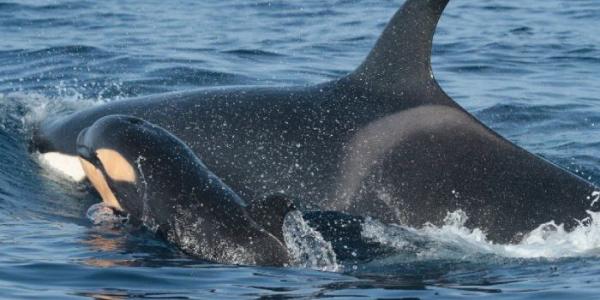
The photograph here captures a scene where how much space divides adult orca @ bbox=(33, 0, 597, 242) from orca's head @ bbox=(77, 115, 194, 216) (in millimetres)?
955

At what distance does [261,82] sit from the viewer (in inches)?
748

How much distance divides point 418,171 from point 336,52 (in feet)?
38.4

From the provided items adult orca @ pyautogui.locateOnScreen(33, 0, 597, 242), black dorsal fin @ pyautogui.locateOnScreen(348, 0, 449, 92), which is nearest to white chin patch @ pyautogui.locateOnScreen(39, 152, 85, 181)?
adult orca @ pyautogui.locateOnScreen(33, 0, 597, 242)

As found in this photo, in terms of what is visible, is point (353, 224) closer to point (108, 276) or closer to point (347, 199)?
point (347, 199)

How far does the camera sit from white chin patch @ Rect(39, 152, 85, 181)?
1257 centimetres

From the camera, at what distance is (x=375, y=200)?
1070cm

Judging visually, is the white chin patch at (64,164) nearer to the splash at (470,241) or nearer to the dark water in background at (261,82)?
the dark water in background at (261,82)

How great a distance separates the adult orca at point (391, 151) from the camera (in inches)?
414

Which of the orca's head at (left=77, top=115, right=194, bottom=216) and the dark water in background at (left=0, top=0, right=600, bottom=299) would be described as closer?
the dark water in background at (left=0, top=0, right=600, bottom=299)

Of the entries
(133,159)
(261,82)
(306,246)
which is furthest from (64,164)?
(261,82)

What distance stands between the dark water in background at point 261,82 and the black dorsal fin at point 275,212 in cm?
43

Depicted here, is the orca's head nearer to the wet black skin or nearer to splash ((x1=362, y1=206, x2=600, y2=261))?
the wet black skin

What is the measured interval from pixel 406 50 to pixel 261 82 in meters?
8.24

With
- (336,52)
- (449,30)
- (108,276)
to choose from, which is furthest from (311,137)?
(449,30)
